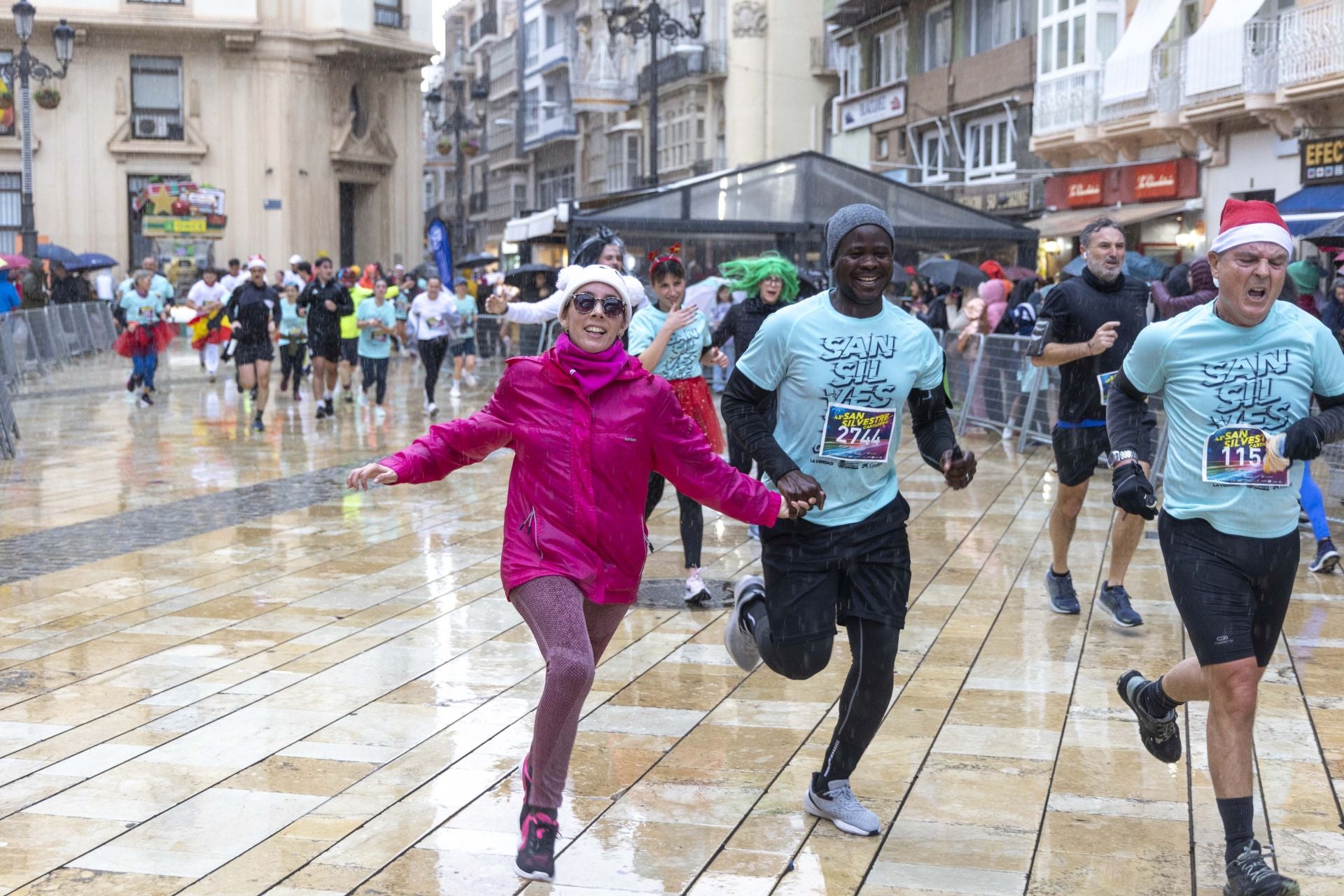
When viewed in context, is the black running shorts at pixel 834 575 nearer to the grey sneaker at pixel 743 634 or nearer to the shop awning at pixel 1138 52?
the grey sneaker at pixel 743 634

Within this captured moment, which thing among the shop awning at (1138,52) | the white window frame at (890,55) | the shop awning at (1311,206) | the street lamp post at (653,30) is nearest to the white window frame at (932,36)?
the white window frame at (890,55)

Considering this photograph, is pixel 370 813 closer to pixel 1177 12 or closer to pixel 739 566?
pixel 739 566

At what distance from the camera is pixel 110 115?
149 feet

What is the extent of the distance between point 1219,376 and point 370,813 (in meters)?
2.69

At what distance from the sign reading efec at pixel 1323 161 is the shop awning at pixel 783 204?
4.33m

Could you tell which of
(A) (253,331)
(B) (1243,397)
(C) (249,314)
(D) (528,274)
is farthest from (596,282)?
(D) (528,274)

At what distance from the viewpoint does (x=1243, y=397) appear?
4.57 metres

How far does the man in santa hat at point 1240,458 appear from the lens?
4469 millimetres

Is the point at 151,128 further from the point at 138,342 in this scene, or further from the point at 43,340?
the point at 138,342

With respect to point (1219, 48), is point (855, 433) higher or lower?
lower

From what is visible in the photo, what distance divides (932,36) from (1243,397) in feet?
115

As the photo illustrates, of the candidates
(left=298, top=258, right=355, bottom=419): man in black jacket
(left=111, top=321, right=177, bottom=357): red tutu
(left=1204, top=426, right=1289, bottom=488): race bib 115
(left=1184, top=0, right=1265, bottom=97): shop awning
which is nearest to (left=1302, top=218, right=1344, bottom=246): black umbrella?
(left=1184, top=0, right=1265, bottom=97): shop awning

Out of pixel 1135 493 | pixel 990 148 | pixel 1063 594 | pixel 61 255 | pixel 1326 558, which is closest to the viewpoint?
pixel 1135 493

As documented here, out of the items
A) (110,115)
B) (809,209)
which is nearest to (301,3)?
(110,115)
